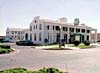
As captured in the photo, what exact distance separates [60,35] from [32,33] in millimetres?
7471

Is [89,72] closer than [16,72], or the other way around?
[16,72]

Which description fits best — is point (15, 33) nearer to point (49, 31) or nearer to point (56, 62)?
point (49, 31)

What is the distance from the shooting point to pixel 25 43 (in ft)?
162

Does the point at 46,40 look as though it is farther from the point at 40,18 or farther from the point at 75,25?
the point at 75,25

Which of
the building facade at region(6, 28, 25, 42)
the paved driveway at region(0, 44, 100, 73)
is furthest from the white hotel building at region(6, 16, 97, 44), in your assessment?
the building facade at region(6, 28, 25, 42)

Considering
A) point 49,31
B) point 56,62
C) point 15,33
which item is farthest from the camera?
point 15,33

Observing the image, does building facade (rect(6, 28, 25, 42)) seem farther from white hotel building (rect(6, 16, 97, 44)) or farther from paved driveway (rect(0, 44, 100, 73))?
paved driveway (rect(0, 44, 100, 73))

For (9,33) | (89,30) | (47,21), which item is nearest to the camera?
(47,21)

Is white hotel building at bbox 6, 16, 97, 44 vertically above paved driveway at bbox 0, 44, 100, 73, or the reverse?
white hotel building at bbox 6, 16, 97, 44

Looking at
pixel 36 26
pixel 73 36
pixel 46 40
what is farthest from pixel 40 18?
pixel 73 36

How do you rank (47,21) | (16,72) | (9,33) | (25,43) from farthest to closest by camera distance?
(9,33)
(47,21)
(25,43)
(16,72)

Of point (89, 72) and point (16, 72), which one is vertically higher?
point (16, 72)

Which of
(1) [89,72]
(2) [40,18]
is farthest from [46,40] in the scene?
(1) [89,72]

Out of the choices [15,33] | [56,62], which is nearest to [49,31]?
[56,62]
